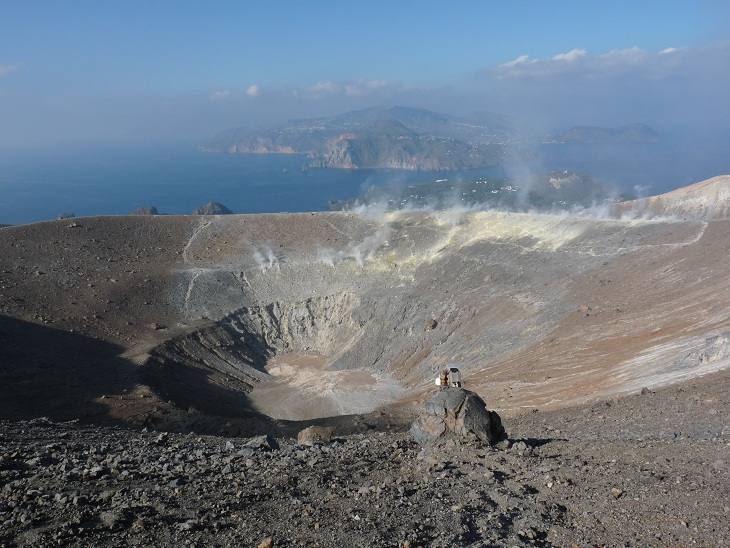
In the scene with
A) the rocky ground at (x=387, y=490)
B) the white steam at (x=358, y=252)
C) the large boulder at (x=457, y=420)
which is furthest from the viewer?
the white steam at (x=358, y=252)

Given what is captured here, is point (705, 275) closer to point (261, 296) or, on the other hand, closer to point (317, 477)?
point (317, 477)

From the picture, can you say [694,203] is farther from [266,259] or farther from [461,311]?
[266,259]

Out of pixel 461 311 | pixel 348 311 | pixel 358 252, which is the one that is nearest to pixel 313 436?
pixel 461 311

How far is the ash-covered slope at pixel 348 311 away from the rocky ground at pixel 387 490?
8625 millimetres

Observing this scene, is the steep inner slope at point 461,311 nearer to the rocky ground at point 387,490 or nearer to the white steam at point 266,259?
the white steam at point 266,259

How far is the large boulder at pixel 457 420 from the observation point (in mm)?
15430

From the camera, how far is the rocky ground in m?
9.88

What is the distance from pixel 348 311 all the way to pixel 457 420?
106ft

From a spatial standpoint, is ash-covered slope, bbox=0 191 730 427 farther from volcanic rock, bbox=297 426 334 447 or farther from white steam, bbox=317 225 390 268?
volcanic rock, bbox=297 426 334 447

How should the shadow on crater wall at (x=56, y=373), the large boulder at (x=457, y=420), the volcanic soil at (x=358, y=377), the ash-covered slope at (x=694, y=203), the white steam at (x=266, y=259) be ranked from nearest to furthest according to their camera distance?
the volcanic soil at (x=358, y=377), the large boulder at (x=457, y=420), the shadow on crater wall at (x=56, y=373), the ash-covered slope at (x=694, y=203), the white steam at (x=266, y=259)

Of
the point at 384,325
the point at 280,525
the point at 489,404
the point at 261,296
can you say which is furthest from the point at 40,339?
the point at 280,525

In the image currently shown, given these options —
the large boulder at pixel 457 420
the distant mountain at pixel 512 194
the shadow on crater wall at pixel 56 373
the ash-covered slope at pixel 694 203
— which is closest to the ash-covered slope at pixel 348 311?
the shadow on crater wall at pixel 56 373

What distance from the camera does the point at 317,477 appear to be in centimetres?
1323

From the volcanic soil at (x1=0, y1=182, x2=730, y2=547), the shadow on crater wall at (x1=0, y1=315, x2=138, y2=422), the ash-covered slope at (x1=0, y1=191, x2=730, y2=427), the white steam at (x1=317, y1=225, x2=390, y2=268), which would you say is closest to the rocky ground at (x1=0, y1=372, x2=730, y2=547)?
the volcanic soil at (x1=0, y1=182, x2=730, y2=547)
